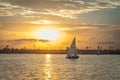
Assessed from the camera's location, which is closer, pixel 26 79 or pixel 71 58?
pixel 26 79

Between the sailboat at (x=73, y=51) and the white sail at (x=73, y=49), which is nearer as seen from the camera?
the white sail at (x=73, y=49)

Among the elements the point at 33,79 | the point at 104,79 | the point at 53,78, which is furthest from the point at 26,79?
the point at 104,79

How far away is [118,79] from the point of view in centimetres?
7338

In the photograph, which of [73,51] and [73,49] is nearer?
[73,49]

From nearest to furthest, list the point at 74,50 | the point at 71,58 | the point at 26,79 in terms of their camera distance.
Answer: the point at 26,79
the point at 74,50
the point at 71,58

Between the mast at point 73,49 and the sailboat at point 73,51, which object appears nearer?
the mast at point 73,49

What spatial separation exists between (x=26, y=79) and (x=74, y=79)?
1038cm

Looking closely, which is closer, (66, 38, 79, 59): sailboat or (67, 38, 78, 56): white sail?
(67, 38, 78, 56): white sail

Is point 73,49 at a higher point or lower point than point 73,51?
higher

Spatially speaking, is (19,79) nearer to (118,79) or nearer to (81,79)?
(81,79)

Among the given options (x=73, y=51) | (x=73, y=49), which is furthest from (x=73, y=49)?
(x=73, y=51)

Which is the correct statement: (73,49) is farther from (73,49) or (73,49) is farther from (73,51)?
(73,51)

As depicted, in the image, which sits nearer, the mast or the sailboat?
the mast

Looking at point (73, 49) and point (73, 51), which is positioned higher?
point (73, 49)
